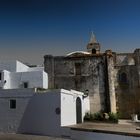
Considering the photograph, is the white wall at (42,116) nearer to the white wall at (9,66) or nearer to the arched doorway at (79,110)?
the arched doorway at (79,110)

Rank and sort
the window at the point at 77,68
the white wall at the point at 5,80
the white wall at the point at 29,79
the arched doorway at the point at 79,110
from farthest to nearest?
the window at the point at 77,68, the white wall at the point at 29,79, the white wall at the point at 5,80, the arched doorway at the point at 79,110

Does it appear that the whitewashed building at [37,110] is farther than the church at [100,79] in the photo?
No

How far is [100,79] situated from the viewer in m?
25.9

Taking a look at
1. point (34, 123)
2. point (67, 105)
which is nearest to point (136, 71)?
point (67, 105)

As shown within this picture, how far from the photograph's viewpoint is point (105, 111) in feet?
82.0

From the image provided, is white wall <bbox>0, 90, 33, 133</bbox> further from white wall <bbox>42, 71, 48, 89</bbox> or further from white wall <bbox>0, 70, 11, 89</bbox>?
white wall <bbox>42, 71, 48, 89</bbox>

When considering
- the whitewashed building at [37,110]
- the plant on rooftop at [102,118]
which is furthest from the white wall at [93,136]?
the plant on rooftop at [102,118]

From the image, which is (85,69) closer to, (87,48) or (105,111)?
(105,111)

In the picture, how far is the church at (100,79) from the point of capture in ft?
83.8

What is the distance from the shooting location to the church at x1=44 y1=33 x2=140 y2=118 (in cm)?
2555

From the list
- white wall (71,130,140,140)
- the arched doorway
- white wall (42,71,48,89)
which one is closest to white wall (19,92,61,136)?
white wall (71,130,140,140)

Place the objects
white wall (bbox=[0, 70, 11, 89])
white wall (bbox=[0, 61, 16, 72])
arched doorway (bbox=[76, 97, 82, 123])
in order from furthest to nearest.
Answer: white wall (bbox=[0, 61, 16, 72]) < white wall (bbox=[0, 70, 11, 89]) < arched doorway (bbox=[76, 97, 82, 123])

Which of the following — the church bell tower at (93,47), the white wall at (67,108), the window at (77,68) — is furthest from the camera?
the church bell tower at (93,47)

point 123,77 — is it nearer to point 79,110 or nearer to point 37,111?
point 79,110
